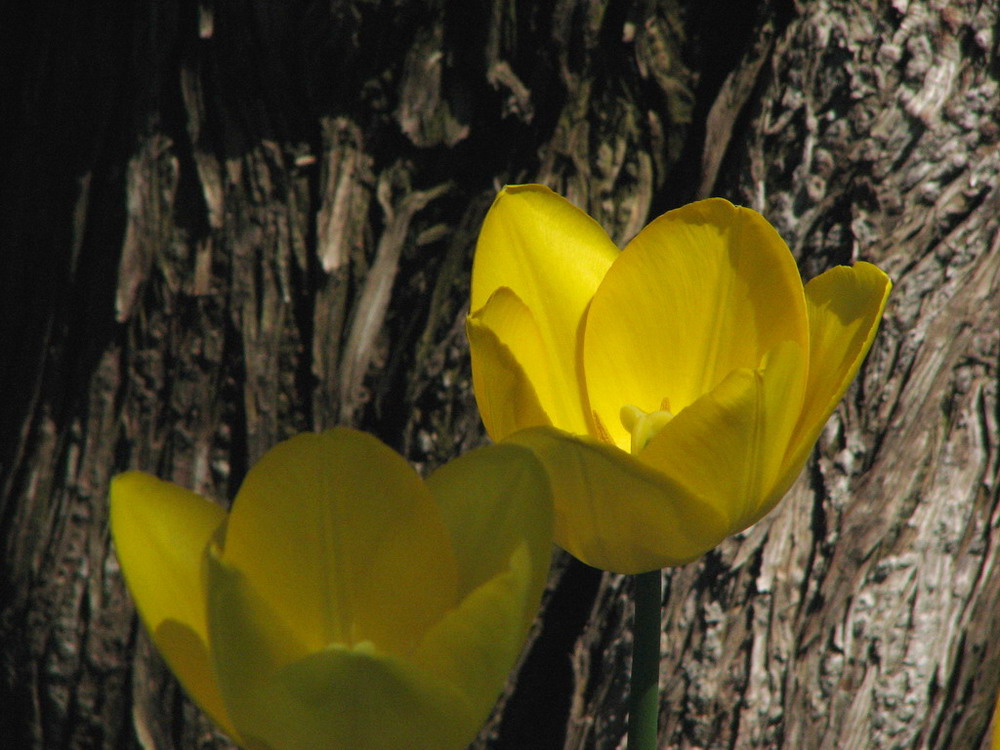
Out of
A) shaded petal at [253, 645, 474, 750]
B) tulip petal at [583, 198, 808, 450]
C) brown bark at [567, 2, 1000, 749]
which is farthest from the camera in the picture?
brown bark at [567, 2, 1000, 749]

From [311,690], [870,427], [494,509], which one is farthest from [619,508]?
[870,427]

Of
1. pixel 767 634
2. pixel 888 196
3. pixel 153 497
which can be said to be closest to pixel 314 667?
pixel 153 497

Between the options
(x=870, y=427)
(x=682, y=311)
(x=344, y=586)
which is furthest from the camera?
(x=870, y=427)

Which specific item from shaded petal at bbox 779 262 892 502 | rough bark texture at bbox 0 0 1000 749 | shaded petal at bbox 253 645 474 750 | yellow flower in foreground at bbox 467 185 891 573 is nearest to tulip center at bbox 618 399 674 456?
yellow flower in foreground at bbox 467 185 891 573

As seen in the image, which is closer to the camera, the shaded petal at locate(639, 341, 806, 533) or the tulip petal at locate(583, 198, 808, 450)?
the shaded petal at locate(639, 341, 806, 533)

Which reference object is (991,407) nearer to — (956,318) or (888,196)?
(956,318)

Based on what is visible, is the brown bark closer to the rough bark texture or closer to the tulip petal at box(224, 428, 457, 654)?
the rough bark texture

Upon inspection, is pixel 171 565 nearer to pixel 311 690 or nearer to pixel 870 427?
pixel 311 690
